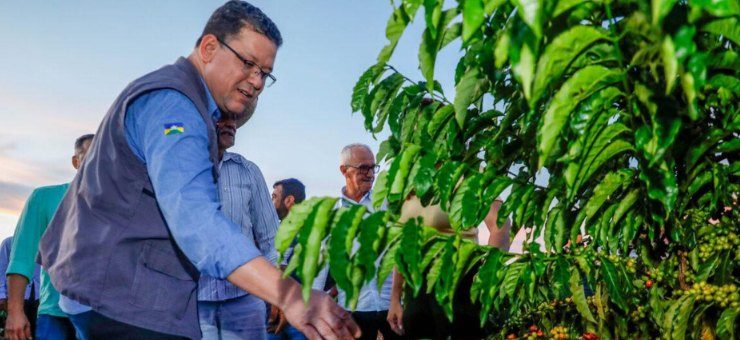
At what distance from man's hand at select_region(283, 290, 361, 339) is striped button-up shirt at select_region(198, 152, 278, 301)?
232 centimetres

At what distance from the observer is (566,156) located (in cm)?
142

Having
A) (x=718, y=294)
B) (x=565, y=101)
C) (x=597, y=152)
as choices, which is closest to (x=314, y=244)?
(x=565, y=101)

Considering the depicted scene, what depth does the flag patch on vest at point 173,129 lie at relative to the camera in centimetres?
193

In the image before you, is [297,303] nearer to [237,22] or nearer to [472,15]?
[472,15]

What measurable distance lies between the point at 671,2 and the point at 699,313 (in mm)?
1786

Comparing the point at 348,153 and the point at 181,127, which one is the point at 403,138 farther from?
the point at 348,153

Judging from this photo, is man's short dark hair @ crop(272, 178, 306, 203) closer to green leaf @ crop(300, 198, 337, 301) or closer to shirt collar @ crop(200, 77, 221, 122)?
shirt collar @ crop(200, 77, 221, 122)

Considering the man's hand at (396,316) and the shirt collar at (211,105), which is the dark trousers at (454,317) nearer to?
the man's hand at (396,316)

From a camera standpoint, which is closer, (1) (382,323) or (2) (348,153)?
(1) (382,323)

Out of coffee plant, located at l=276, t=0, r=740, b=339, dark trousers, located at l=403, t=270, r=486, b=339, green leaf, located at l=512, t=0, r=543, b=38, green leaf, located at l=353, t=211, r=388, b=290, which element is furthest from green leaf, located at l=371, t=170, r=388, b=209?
dark trousers, located at l=403, t=270, r=486, b=339

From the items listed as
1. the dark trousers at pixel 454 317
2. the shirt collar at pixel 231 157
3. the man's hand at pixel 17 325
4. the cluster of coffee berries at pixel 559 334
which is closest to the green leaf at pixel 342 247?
the cluster of coffee berries at pixel 559 334

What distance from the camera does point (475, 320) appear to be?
4027 millimetres

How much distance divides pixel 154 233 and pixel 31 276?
2800mm

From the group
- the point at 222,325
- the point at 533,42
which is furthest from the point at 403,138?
the point at 222,325
